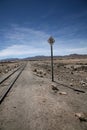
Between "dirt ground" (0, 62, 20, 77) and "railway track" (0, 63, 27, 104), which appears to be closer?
"railway track" (0, 63, 27, 104)

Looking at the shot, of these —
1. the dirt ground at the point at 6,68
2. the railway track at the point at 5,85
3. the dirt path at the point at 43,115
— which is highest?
the dirt path at the point at 43,115

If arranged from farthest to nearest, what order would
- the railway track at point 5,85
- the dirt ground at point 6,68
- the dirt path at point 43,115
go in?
the dirt ground at point 6,68, the railway track at point 5,85, the dirt path at point 43,115

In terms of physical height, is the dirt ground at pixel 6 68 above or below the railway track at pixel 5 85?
below

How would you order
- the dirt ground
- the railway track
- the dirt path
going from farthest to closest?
the dirt ground → the railway track → the dirt path

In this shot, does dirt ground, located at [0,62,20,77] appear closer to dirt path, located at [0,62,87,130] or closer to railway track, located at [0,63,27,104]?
railway track, located at [0,63,27,104]

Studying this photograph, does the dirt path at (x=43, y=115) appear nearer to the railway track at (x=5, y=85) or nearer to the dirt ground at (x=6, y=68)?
the railway track at (x=5, y=85)

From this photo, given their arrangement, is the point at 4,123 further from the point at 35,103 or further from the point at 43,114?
the point at 35,103

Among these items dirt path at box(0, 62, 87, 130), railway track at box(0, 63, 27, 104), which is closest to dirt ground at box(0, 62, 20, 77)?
railway track at box(0, 63, 27, 104)

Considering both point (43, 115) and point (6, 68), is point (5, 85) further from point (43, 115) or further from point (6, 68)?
point (6, 68)

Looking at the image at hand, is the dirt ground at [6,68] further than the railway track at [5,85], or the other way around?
the dirt ground at [6,68]

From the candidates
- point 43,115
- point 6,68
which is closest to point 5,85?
point 43,115

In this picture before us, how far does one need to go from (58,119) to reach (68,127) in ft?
2.36

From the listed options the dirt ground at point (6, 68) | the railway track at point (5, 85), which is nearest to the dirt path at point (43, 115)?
the railway track at point (5, 85)

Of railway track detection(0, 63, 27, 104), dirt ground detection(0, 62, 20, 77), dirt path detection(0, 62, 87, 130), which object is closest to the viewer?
dirt path detection(0, 62, 87, 130)
